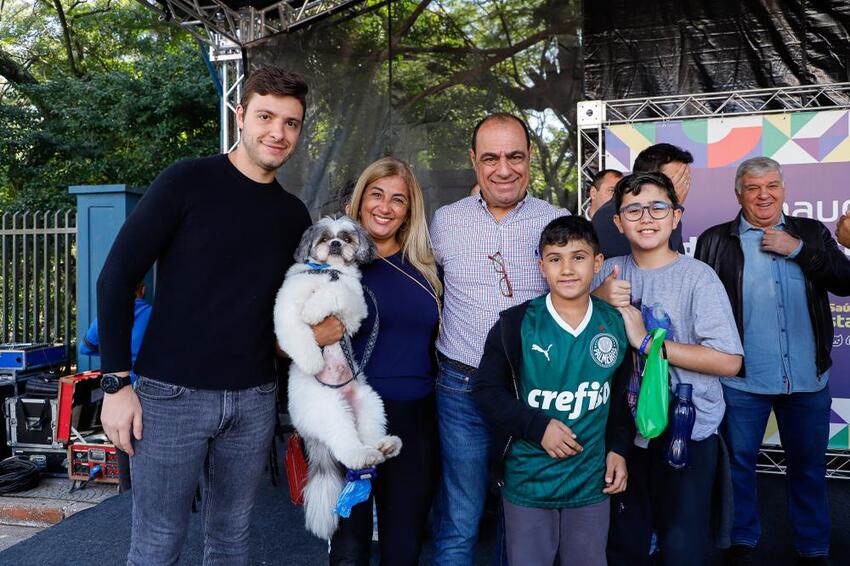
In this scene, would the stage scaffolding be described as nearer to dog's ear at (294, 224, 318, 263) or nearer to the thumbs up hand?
the thumbs up hand

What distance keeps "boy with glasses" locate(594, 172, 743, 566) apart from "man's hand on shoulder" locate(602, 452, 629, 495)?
0.17 metres

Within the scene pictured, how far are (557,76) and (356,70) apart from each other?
2002mm

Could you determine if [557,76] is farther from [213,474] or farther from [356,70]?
[213,474]

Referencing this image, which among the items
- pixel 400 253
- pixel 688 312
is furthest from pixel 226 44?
pixel 688 312

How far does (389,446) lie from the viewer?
2.28 m

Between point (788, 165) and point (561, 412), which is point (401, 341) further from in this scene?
point (788, 165)

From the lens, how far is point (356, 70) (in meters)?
6.06

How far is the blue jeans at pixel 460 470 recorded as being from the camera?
2.44 m

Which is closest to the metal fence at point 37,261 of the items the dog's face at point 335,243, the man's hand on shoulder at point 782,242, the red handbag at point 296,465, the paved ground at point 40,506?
the paved ground at point 40,506

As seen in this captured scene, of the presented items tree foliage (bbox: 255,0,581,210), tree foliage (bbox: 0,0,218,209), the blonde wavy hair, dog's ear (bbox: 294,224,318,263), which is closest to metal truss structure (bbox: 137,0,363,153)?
tree foliage (bbox: 255,0,581,210)

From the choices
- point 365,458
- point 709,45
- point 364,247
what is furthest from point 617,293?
point 709,45

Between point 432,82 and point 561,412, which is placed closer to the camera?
point 561,412

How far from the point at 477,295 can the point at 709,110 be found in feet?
12.0

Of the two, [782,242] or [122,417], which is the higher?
[782,242]
